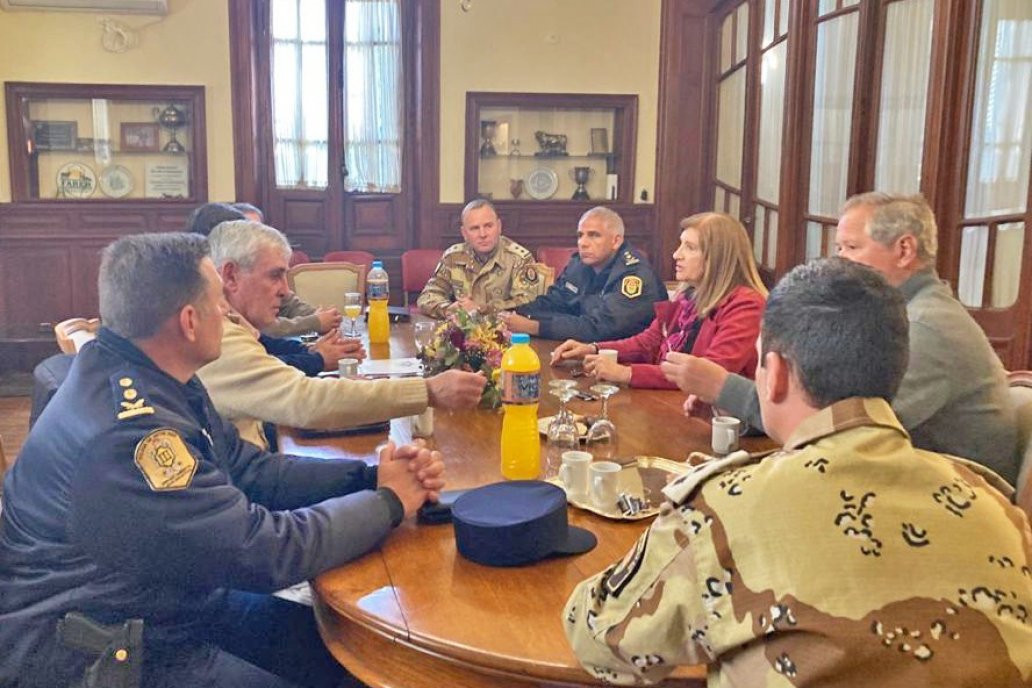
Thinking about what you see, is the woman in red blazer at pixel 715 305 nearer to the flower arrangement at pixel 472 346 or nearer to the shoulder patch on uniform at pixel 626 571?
the flower arrangement at pixel 472 346

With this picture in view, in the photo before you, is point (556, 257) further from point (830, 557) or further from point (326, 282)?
point (830, 557)

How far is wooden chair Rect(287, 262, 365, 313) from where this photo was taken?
5133 millimetres

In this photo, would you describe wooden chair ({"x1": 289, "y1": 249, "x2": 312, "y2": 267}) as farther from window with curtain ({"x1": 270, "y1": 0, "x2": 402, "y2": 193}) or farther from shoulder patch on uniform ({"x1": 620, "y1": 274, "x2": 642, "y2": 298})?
shoulder patch on uniform ({"x1": 620, "y1": 274, "x2": 642, "y2": 298})

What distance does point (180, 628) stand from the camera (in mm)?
1573

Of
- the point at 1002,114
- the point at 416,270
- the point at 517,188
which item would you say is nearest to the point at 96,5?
the point at 416,270

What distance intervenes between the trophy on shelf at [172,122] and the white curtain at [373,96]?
44.9 inches

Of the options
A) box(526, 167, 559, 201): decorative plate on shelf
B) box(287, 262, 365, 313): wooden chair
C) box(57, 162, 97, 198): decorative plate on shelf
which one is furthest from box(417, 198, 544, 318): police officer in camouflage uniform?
box(57, 162, 97, 198): decorative plate on shelf

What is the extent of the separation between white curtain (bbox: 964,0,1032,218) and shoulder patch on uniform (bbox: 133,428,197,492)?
3.36 m

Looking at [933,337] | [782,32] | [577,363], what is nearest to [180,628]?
[933,337]

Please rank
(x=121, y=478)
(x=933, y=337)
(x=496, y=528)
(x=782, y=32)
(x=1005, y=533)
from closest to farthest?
(x=1005, y=533)
(x=121, y=478)
(x=496, y=528)
(x=933, y=337)
(x=782, y=32)

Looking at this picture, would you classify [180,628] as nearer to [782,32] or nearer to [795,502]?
[795,502]

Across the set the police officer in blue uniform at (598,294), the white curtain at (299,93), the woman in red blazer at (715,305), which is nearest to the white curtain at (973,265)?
the police officer in blue uniform at (598,294)

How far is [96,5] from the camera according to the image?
6.38m

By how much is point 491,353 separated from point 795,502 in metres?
1.63
